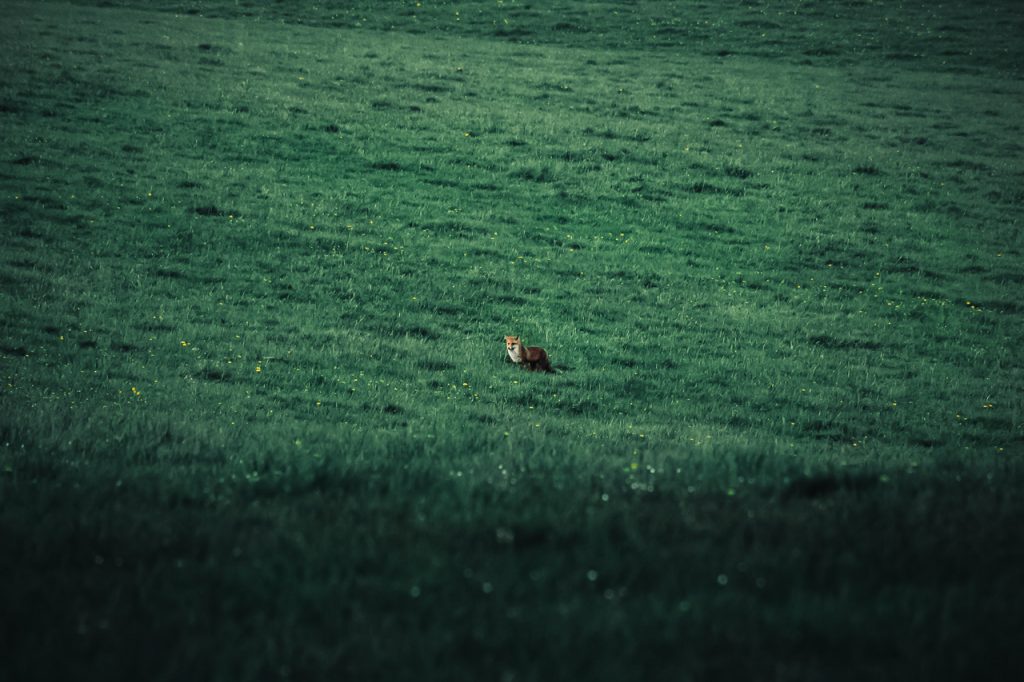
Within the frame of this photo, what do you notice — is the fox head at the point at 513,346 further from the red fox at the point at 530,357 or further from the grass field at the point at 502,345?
the grass field at the point at 502,345

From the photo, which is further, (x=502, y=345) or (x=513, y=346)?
(x=502, y=345)

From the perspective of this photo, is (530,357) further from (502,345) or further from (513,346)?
(502,345)

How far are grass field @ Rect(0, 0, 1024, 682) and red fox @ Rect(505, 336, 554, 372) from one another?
0.75ft

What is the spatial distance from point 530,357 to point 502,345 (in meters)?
1.58

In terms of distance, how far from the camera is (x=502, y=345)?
16.4 meters

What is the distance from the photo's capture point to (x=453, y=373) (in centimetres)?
1466

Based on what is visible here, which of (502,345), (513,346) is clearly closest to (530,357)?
(513,346)

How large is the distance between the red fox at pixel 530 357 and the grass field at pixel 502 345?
23 centimetres

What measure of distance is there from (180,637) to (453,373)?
10.5 metres

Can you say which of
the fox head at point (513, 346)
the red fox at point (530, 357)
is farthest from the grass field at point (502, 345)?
the fox head at point (513, 346)

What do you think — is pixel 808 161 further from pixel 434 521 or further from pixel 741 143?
pixel 434 521

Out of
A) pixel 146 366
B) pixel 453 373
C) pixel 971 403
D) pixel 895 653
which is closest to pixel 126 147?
pixel 146 366

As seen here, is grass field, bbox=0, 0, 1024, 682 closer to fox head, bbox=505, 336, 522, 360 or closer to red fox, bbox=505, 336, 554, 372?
red fox, bbox=505, 336, 554, 372

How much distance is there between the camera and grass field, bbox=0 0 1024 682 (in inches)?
178
